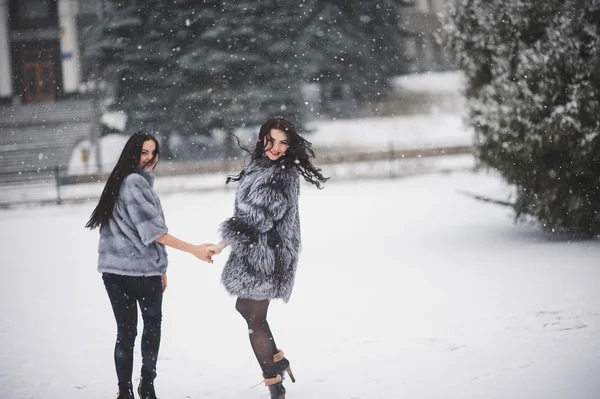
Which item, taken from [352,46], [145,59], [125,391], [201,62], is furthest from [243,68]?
[125,391]

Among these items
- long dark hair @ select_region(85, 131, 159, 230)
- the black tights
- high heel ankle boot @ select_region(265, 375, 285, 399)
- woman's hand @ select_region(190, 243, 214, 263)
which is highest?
long dark hair @ select_region(85, 131, 159, 230)

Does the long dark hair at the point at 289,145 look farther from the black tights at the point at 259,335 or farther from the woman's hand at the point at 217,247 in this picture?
the black tights at the point at 259,335

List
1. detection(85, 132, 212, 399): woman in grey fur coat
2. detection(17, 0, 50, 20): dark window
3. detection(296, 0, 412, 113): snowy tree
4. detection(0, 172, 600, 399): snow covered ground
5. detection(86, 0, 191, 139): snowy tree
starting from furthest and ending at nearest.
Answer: detection(17, 0, 50, 20): dark window
detection(296, 0, 412, 113): snowy tree
detection(86, 0, 191, 139): snowy tree
detection(0, 172, 600, 399): snow covered ground
detection(85, 132, 212, 399): woman in grey fur coat

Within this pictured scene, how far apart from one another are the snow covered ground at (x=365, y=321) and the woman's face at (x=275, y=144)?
1.64 m

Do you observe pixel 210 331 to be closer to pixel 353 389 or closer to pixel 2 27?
pixel 353 389

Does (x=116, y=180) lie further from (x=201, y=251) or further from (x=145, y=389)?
(x=145, y=389)

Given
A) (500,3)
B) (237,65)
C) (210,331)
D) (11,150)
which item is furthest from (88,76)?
(210,331)

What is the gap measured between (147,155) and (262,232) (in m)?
0.85

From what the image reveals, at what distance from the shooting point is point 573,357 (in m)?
5.04

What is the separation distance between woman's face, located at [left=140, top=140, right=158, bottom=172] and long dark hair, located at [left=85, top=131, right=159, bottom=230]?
3 centimetres

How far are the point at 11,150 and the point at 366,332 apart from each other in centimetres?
2516

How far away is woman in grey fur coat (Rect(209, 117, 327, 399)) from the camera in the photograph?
4.09 meters

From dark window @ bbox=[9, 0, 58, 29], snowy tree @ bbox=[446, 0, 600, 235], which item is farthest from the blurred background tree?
snowy tree @ bbox=[446, 0, 600, 235]

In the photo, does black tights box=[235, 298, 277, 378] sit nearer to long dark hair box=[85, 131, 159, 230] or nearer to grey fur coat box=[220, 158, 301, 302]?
grey fur coat box=[220, 158, 301, 302]
